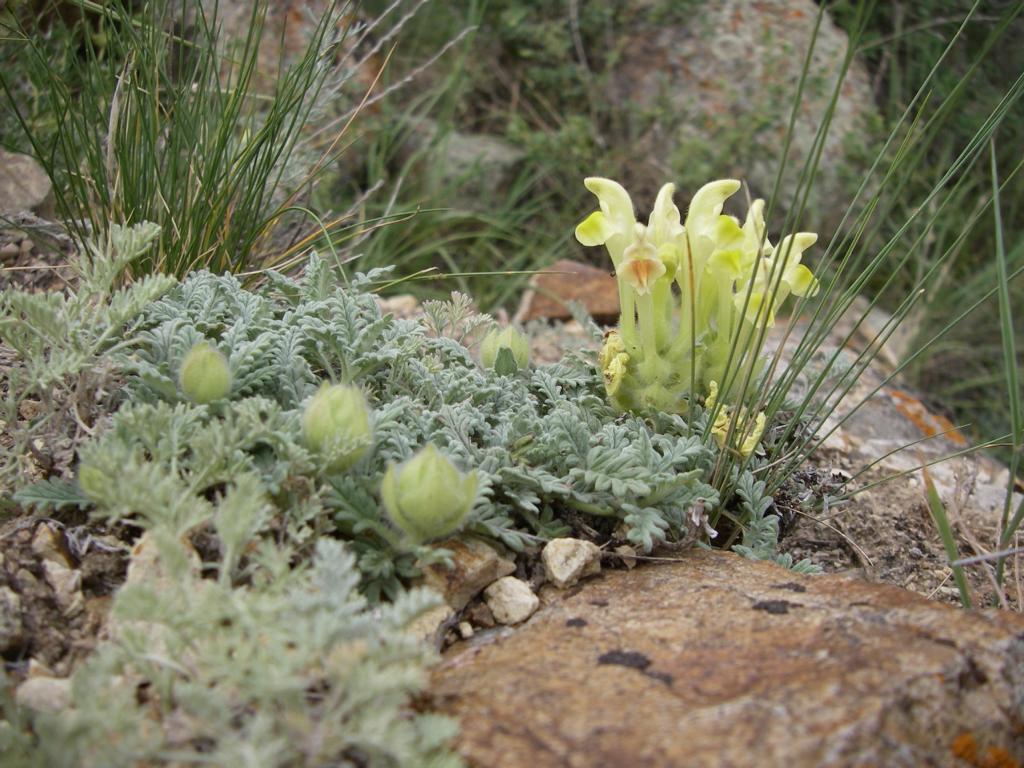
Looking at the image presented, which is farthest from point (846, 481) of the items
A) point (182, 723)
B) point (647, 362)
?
point (182, 723)

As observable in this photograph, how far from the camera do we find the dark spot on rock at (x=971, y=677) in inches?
46.0

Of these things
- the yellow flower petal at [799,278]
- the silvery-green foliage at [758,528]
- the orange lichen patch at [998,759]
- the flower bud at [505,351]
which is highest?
the yellow flower petal at [799,278]

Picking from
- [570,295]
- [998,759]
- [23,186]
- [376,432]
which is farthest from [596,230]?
[570,295]

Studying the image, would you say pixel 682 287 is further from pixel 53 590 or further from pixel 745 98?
pixel 745 98

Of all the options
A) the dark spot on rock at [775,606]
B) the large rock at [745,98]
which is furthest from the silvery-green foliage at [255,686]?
the large rock at [745,98]

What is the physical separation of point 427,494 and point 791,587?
0.57 m

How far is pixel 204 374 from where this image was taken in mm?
1485

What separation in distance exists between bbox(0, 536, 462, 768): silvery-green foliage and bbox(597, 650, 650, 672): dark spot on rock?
0.87 feet

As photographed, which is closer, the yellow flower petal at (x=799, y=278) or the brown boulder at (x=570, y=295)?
the yellow flower petal at (x=799, y=278)

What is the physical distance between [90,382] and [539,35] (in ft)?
11.8

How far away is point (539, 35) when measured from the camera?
4605 mm

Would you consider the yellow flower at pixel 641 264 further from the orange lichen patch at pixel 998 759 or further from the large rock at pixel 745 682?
the orange lichen patch at pixel 998 759

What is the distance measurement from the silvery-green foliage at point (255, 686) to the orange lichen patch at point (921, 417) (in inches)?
88.8

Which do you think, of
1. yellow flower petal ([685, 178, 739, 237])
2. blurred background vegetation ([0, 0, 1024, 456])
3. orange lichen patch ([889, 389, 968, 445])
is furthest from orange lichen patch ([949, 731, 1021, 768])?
blurred background vegetation ([0, 0, 1024, 456])
